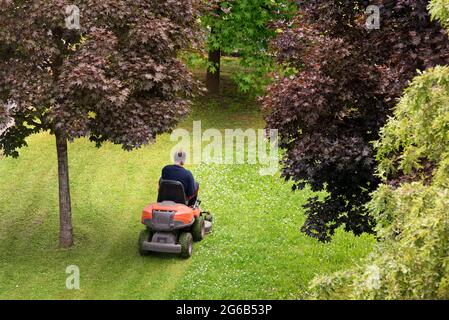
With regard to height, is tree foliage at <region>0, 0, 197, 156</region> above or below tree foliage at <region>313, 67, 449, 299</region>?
above

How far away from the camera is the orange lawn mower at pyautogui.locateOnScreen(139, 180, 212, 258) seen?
15266mm

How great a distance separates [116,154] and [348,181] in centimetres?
1129

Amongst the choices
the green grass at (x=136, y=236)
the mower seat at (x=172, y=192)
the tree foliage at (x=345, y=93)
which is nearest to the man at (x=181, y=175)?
the mower seat at (x=172, y=192)

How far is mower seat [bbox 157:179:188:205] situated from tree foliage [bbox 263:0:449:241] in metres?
2.89

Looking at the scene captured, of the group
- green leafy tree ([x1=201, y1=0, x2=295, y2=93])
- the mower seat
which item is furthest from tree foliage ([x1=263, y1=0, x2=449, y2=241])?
green leafy tree ([x1=201, y1=0, x2=295, y2=93])

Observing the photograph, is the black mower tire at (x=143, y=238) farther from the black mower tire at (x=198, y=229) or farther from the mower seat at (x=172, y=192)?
the black mower tire at (x=198, y=229)

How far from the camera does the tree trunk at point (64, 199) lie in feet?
53.0

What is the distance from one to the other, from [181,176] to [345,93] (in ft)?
14.4

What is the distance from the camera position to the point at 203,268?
15.6 metres

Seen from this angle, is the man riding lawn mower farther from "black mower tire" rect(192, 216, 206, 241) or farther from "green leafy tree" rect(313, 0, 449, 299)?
"green leafy tree" rect(313, 0, 449, 299)

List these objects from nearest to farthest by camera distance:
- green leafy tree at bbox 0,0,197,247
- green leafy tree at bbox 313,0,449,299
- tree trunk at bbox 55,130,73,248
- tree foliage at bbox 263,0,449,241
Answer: green leafy tree at bbox 313,0,449,299
tree foliage at bbox 263,0,449,241
green leafy tree at bbox 0,0,197,247
tree trunk at bbox 55,130,73,248

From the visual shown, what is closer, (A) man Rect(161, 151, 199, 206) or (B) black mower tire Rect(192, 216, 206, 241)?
(A) man Rect(161, 151, 199, 206)

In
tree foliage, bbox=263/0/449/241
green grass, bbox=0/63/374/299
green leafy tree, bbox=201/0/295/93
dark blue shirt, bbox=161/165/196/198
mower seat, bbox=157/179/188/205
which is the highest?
green leafy tree, bbox=201/0/295/93

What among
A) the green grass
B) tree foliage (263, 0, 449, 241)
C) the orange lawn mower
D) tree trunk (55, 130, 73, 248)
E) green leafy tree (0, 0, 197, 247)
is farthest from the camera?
tree trunk (55, 130, 73, 248)
